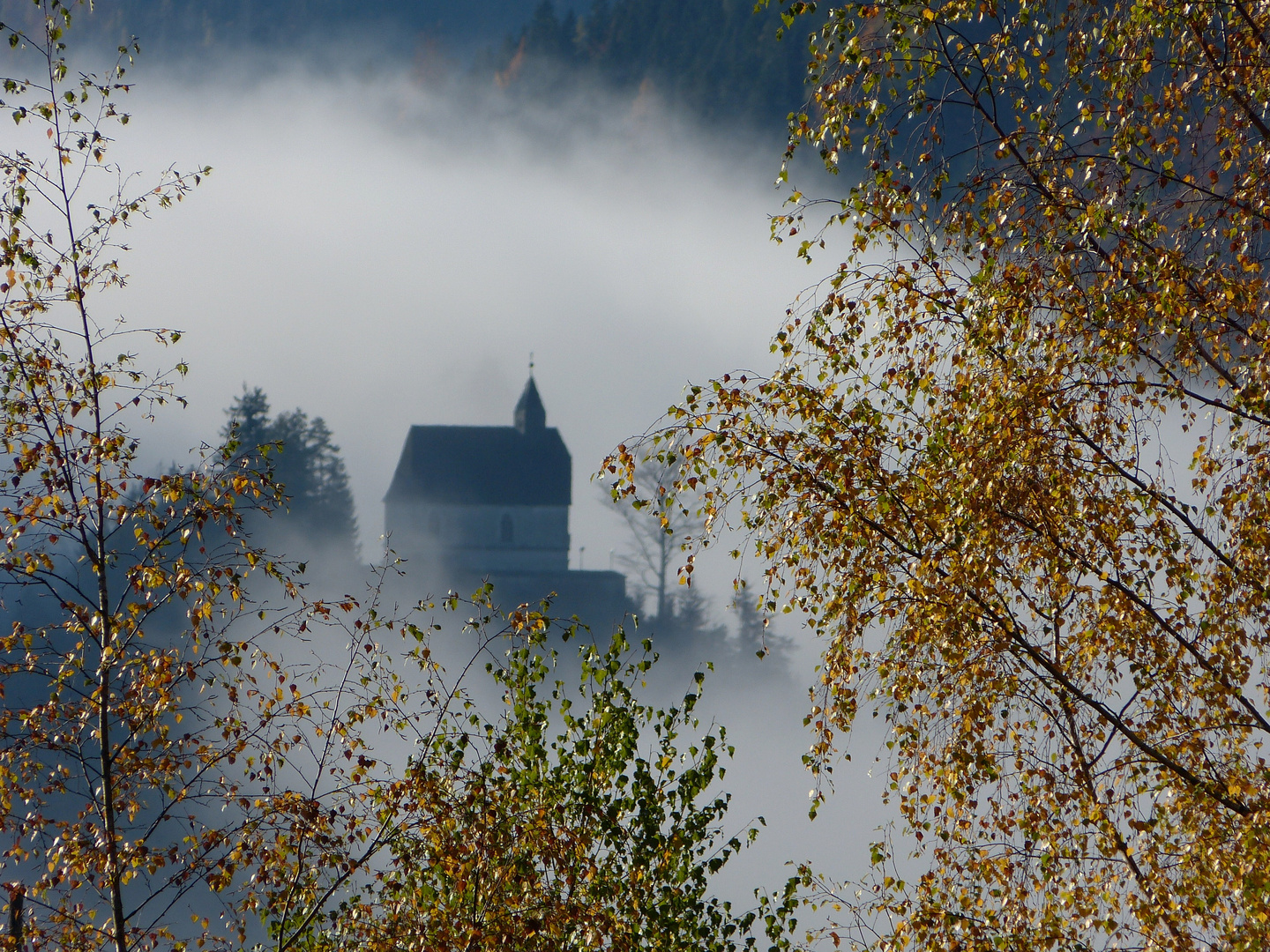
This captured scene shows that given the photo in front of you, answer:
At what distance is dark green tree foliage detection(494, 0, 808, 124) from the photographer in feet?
554

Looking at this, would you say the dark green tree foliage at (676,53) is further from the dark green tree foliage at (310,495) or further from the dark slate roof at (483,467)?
the dark green tree foliage at (310,495)

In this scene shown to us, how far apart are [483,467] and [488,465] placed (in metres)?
0.33

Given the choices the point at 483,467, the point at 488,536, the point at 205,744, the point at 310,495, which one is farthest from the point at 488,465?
the point at 205,744

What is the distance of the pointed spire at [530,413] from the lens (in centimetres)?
8756

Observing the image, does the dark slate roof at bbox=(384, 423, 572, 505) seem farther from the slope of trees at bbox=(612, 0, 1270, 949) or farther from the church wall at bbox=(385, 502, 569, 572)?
the slope of trees at bbox=(612, 0, 1270, 949)

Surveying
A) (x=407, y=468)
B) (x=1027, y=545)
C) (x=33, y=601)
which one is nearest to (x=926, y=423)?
(x=1027, y=545)

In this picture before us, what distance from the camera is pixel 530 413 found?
3479 inches

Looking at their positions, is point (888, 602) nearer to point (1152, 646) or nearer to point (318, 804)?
point (1152, 646)

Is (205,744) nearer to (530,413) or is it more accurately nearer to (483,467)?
(483,467)

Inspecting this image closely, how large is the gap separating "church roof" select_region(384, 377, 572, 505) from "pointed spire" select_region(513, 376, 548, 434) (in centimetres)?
6

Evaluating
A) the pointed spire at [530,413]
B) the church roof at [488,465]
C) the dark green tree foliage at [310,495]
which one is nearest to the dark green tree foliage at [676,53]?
the pointed spire at [530,413]

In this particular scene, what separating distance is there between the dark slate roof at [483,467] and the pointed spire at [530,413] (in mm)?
549

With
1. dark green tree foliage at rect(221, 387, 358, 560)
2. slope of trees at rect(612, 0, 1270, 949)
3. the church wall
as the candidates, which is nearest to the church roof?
the church wall

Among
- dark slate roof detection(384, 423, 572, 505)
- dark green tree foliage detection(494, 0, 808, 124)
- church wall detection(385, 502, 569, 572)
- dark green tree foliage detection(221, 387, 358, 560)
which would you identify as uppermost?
dark green tree foliage detection(494, 0, 808, 124)
